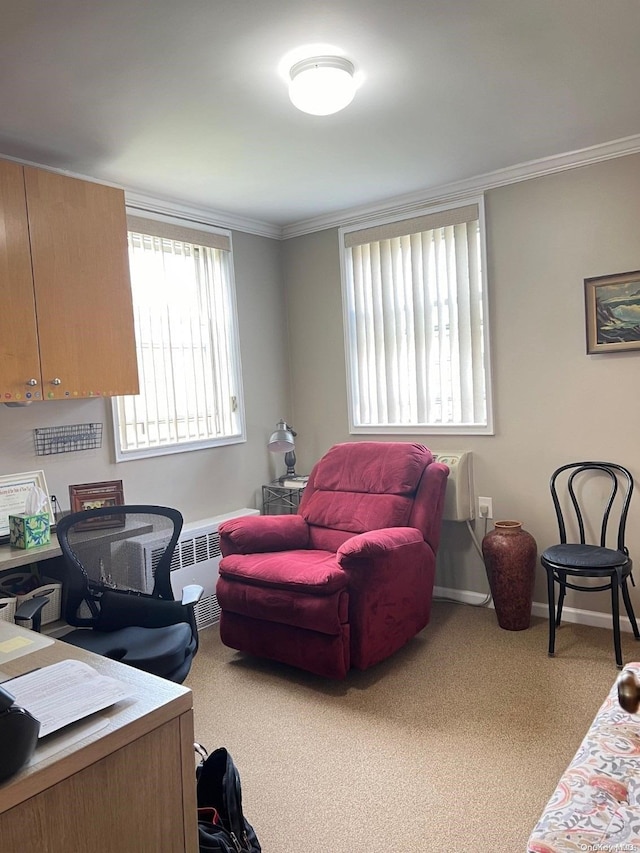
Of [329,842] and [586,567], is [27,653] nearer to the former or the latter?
[329,842]

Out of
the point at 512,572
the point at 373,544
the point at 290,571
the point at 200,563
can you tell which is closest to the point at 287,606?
the point at 290,571

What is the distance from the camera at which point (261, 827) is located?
1998mm

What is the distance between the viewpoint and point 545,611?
3607 millimetres

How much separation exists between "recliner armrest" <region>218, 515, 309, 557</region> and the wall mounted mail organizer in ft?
2.77

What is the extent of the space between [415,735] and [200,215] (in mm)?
3164

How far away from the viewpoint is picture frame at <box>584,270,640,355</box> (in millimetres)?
3205

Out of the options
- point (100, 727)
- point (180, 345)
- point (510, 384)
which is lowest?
point (100, 727)

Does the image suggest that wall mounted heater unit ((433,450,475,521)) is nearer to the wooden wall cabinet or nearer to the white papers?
the wooden wall cabinet

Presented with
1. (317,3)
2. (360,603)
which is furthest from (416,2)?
(360,603)

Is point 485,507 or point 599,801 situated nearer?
point 599,801

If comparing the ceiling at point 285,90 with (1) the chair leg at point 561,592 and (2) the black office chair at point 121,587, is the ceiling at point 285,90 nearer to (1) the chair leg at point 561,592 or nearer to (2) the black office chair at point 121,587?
(2) the black office chair at point 121,587

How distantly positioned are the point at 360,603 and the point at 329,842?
1.05 m

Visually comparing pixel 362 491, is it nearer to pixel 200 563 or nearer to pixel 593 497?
pixel 200 563

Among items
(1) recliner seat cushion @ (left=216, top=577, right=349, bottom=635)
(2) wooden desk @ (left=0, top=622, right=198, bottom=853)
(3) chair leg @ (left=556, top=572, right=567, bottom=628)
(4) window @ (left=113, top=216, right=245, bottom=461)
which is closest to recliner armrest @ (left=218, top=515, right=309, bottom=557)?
(1) recliner seat cushion @ (left=216, top=577, right=349, bottom=635)
